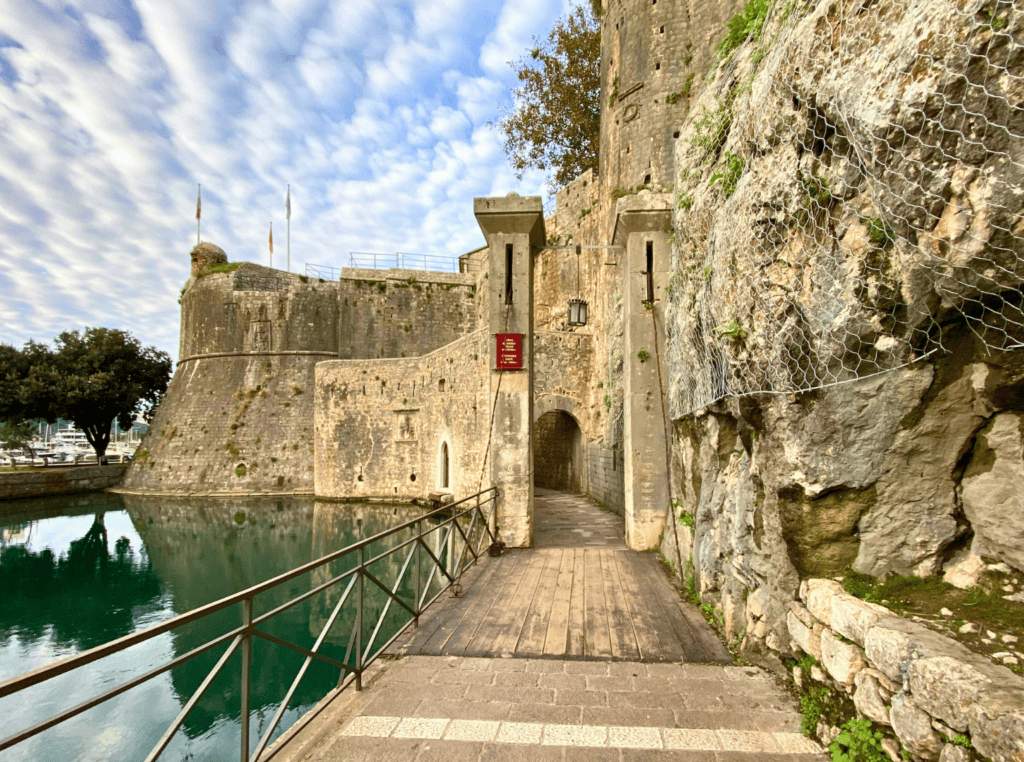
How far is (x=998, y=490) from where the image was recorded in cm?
218

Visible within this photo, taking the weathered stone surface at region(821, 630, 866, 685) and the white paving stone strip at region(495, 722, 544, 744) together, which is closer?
the weathered stone surface at region(821, 630, 866, 685)

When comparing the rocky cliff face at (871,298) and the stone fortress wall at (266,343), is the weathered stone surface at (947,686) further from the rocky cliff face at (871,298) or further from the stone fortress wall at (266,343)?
the stone fortress wall at (266,343)

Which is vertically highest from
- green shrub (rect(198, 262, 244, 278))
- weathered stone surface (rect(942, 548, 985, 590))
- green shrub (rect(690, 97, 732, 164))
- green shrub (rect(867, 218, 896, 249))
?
green shrub (rect(198, 262, 244, 278))

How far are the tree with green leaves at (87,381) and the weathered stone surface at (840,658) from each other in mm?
28280

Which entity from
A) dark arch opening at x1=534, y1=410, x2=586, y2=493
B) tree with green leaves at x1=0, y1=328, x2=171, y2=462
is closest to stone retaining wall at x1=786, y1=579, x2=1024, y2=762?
dark arch opening at x1=534, y1=410, x2=586, y2=493

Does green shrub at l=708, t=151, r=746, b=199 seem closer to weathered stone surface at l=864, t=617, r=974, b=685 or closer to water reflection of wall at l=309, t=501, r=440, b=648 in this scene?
weathered stone surface at l=864, t=617, r=974, b=685

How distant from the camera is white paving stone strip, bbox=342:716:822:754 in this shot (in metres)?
2.55

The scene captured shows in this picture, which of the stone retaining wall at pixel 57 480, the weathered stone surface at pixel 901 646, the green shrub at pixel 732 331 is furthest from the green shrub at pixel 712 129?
the stone retaining wall at pixel 57 480

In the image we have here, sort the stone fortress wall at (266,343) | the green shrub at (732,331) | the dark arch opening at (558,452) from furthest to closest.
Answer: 1. the stone fortress wall at (266,343)
2. the dark arch opening at (558,452)
3. the green shrub at (732,331)

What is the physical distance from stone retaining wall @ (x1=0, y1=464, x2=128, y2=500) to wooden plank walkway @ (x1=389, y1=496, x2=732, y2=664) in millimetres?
22525

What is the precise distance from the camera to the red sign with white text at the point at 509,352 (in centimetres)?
686

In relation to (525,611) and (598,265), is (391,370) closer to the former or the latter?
(598,265)

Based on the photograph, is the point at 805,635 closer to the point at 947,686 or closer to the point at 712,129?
the point at 947,686

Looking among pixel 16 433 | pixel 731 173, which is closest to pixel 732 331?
pixel 731 173
